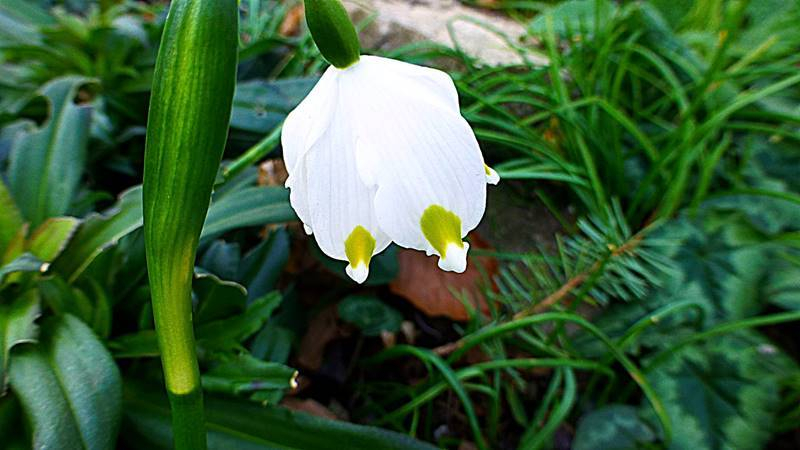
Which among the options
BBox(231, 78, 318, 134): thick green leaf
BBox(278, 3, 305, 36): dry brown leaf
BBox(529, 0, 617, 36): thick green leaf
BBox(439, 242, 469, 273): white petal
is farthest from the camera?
BBox(278, 3, 305, 36): dry brown leaf

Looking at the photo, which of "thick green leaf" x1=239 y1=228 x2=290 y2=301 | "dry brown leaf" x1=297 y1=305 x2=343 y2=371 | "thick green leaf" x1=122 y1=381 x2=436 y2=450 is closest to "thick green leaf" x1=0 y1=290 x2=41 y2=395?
"thick green leaf" x1=122 y1=381 x2=436 y2=450

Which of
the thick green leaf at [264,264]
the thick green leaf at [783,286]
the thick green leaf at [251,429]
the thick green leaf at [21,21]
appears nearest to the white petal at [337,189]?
the thick green leaf at [251,429]

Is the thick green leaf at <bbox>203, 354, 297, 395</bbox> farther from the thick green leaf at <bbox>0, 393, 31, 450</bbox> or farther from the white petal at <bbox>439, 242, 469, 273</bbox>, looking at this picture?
the white petal at <bbox>439, 242, 469, 273</bbox>

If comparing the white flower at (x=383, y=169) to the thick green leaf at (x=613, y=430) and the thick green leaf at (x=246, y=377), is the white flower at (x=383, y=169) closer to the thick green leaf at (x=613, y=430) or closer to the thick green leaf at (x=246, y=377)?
the thick green leaf at (x=246, y=377)

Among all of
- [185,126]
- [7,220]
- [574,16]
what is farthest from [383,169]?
[574,16]

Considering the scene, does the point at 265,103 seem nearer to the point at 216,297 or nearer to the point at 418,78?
the point at 216,297

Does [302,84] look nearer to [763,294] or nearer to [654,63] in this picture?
[654,63]

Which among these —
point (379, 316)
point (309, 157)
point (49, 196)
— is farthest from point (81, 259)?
point (309, 157)
